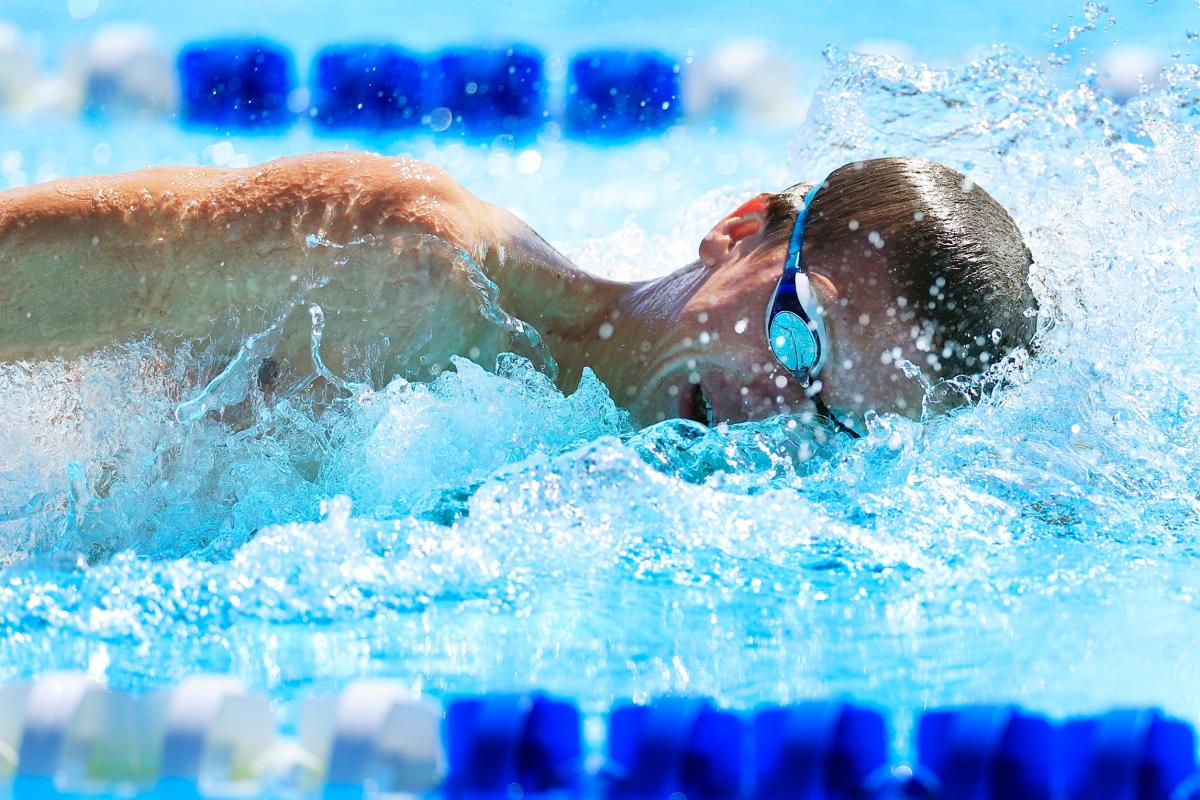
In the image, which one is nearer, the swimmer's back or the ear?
the swimmer's back

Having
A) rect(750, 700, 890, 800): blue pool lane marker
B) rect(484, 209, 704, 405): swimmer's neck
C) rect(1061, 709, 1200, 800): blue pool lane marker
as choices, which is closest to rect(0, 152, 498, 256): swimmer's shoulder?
rect(484, 209, 704, 405): swimmer's neck

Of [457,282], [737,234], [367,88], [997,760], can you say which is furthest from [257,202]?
[367,88]

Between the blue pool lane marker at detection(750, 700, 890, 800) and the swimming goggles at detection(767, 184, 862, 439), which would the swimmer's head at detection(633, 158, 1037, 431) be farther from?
the blue pool lane marker at detection(750, 700, 890, 800)

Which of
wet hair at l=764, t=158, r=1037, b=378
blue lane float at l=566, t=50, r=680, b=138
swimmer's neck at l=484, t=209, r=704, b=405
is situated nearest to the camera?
wet hair at l=764, t=158, r=1037, b=378

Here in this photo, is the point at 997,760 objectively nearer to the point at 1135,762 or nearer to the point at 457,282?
the point at 1135,762

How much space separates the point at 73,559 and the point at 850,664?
89 cm

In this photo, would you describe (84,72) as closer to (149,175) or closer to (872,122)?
(872,122)

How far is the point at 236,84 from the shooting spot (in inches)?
196

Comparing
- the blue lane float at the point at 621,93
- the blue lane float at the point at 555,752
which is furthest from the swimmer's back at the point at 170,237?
the blue lane float at the point at 621,93

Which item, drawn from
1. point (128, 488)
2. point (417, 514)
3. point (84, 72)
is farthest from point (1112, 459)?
point (84, 72)

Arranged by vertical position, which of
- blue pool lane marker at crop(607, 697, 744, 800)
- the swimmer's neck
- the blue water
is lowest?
the blue water

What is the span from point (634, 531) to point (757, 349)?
387 millimetres

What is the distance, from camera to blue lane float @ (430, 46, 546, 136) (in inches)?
200

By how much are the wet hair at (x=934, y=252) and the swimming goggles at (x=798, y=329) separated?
56 mm
